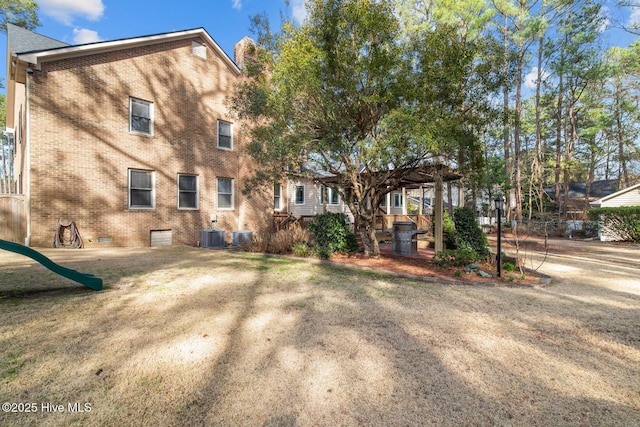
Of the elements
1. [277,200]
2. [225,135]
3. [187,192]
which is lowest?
[277,200]

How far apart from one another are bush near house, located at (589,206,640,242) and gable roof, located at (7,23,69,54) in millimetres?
25504

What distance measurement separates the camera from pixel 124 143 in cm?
1114

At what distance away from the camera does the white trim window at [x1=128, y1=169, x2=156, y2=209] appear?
445 inches

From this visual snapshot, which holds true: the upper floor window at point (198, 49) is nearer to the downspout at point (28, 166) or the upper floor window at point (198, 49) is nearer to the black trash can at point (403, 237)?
the downspout at point (28, 166)

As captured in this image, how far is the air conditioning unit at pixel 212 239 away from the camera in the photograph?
38.8ft

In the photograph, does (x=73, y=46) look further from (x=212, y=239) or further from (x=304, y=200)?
(x=304, y=200)

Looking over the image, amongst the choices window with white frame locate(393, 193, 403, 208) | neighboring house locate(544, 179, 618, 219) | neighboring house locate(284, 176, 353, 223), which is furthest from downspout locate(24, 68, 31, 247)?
neighboring house locate(544, 179, 618, 219)

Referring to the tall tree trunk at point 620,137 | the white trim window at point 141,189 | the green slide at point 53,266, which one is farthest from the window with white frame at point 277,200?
the tall tree trunk at point 620,137

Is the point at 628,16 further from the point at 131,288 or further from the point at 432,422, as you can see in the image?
the point at 131,288

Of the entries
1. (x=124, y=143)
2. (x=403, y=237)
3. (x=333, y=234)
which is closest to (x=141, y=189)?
(x=124, y=143)

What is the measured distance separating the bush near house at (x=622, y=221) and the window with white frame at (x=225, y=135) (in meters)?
19.7

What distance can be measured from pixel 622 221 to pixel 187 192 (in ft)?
69.3

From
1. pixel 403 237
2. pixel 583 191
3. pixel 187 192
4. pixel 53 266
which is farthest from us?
pixel 583 191

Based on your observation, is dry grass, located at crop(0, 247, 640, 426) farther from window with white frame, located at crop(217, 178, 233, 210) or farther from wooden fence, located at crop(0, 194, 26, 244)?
window with white frame, located at crop(217, 178, 233, 210)
